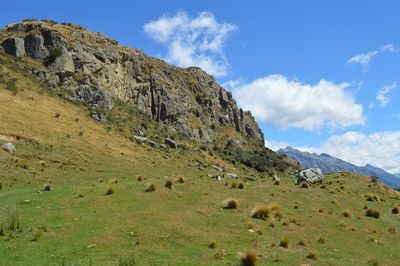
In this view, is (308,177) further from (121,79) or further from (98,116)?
(121,79)

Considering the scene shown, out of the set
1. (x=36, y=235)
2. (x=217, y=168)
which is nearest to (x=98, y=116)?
(x=217, y=168)

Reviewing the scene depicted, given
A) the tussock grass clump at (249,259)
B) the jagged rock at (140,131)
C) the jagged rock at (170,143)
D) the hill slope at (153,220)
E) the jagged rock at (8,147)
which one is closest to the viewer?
the tussock grass clump at (249,259)

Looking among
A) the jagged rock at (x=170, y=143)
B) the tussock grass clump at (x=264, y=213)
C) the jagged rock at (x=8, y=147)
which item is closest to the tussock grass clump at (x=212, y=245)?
the tussock grass clump at (x=264, y=213)

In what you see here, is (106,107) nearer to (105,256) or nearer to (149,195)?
(149,195)

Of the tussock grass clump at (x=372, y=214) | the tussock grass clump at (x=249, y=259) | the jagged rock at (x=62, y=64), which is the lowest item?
the tussock grass clump at (x=249, y=259)

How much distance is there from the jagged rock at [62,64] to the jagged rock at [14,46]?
7.86m

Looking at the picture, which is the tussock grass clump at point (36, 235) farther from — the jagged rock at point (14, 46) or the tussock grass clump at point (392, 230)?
the jagged rock at point (14, 46)

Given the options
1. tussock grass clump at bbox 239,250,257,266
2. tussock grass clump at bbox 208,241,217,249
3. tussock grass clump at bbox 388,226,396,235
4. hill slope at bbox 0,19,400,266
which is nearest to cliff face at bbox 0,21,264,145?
hill slope at bbox 0,19,400,266

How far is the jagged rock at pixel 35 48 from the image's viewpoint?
94.9m

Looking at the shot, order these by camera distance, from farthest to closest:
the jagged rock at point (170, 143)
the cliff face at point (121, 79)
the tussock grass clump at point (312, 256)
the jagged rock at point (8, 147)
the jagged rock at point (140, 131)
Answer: the cliff face at point (121, 79)
the jagged rock at point (170, 143)
the jagged rock at point (140, 131)
the jagged rock at point (8, 147)
the tussock grass clump at point (312, 256)

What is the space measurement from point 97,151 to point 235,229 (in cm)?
4256

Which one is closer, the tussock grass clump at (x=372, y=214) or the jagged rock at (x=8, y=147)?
the tussock grass clump at (x=372, y=214)

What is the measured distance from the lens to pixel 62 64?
308ft

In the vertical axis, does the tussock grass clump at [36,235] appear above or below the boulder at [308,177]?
below
